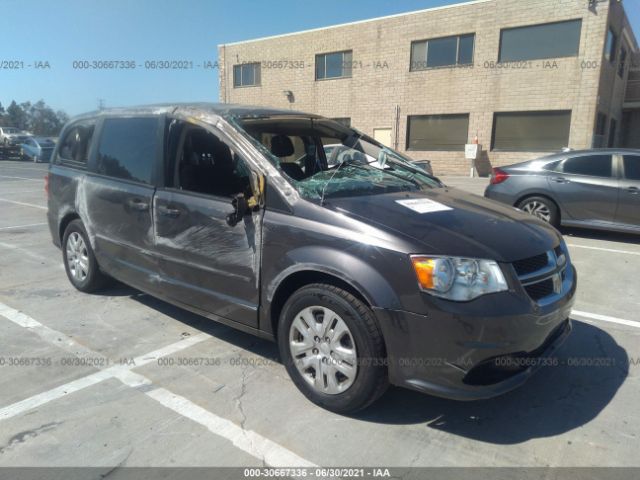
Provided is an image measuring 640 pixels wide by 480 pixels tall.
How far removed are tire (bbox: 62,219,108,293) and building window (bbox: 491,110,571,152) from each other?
19.0 metres

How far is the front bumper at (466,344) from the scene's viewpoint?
246cm

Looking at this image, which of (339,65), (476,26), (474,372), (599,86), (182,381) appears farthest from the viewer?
(339,65)

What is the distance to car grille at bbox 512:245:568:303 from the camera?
2682 millimetres

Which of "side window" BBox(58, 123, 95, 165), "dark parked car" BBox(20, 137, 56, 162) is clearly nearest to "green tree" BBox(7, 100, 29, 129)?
"dark parked car" BBox(20, 137, 56, 162)

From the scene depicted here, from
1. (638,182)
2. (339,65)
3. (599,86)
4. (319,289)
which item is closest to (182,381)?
(319,289)

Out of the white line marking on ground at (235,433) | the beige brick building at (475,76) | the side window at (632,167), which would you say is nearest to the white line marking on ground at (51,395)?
the white line marking on ground at (235,433)

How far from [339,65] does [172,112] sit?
22770 millimetres

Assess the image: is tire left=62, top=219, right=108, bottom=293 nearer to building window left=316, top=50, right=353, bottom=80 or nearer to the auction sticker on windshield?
the auction sticker on windshield

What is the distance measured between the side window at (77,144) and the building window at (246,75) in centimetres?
2486

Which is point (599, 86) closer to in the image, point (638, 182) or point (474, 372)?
point (638, 182)

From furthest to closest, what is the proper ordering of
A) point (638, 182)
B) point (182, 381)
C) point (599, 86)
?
point (599, 86)
point (638, 182)
point (182, 381)

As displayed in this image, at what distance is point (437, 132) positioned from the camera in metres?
22.6

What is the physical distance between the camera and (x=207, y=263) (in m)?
3.44

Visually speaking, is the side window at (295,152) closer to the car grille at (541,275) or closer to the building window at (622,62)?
the car grille at (541,275)
